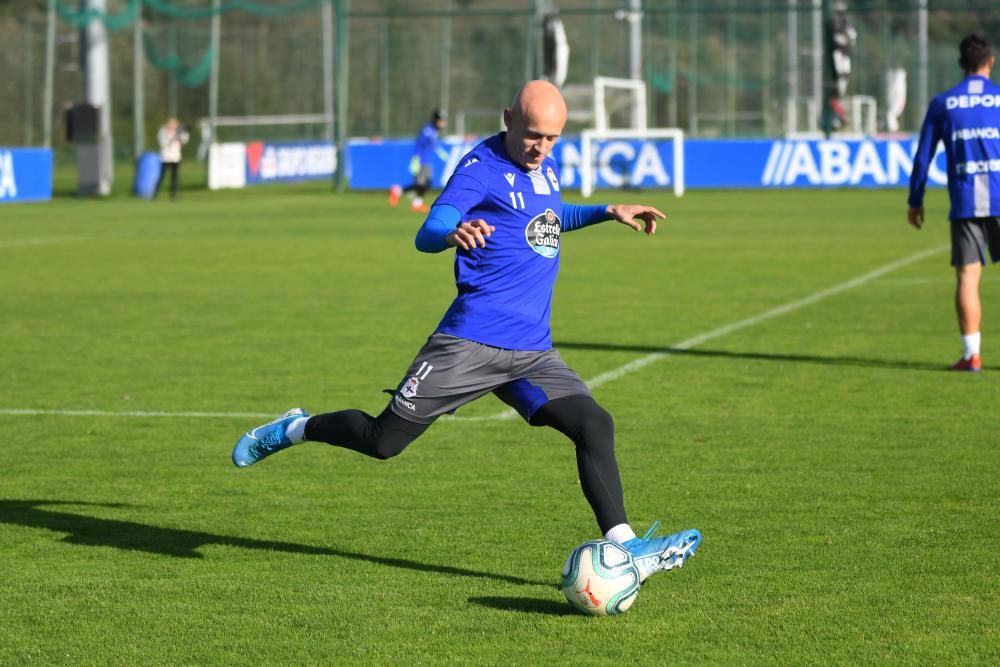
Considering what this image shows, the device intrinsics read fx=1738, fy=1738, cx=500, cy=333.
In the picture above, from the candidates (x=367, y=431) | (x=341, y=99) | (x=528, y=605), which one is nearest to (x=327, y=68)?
(x=341, y=99)

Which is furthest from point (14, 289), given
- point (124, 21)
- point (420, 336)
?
point (124, 21)

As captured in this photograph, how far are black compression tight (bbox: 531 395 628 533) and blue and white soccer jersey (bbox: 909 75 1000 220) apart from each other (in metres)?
6.28

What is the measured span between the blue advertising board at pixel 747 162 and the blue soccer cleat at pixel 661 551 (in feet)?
111

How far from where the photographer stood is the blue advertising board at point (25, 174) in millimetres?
37438

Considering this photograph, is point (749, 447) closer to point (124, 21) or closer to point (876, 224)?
point (876, 224)

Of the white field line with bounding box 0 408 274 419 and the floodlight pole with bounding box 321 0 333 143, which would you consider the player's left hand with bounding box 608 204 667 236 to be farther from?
the floodlight pole with bounding box 321 0 333 143

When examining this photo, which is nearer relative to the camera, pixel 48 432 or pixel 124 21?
pixel 48 432

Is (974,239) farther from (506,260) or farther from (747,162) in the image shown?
(747,162)

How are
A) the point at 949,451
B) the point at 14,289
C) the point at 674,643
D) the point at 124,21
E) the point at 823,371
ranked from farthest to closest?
the point at 124,21 → the point at 14,289 → the point at 823,371 → the point at 949,451 → the point at 674,643

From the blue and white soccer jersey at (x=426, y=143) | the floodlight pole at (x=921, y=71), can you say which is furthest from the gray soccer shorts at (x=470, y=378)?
the floodlight pole at (x=921, y=71)

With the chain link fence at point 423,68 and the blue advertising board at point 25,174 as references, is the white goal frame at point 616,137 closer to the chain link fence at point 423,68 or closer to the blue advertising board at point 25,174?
the blue advertising board at point 25,174

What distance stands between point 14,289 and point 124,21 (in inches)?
822

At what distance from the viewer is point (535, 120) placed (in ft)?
20.0

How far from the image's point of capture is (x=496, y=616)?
19.8ft
